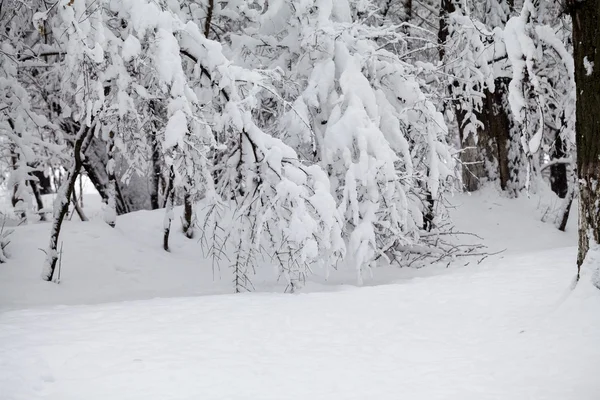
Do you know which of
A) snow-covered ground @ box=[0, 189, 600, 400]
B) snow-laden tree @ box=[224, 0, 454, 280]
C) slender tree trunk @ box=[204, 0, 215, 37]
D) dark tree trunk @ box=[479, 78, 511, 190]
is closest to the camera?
snow-covered ground @ box=[0, 189, 600, 400]

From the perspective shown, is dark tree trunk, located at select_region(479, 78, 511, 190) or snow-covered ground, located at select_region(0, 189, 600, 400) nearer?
snow-covered ground, located at select_region(0, 189, 600, 400)

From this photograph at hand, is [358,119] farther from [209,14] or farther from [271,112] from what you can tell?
[209,14]

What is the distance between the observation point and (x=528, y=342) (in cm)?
452

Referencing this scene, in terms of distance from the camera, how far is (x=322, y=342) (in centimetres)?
481

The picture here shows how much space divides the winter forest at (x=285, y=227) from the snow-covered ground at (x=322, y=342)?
22 millimetres

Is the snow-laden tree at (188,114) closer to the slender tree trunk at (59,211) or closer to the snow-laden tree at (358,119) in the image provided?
the slender tree trunk at (59,211)

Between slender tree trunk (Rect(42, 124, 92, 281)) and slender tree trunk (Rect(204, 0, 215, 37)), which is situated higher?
slender tree trunk (Rect(204, 0, 215, 37))

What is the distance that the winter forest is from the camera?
4219 millimetres

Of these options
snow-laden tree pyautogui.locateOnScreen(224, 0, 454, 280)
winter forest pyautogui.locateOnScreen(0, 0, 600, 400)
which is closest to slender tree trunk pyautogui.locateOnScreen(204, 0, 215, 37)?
winter forest pyautogui.locateOnScreen(0, 0, 600, 400)

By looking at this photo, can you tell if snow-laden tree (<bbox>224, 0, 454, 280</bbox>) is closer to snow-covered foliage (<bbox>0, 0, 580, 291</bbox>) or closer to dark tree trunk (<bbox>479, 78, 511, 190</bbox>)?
snow-covered foliage (<bbox>0, 0, 580, 291</bbox>)

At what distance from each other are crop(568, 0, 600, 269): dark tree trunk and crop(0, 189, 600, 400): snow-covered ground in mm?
534

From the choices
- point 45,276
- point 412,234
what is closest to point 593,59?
point 412,234

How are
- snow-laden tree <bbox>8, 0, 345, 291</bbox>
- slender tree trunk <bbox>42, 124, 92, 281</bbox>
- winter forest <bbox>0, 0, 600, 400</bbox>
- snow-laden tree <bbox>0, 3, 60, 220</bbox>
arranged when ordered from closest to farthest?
winter forest <bbox>0, 0, 600, 400</bbox>, snow-laden tree <bbox>8, 0, 345, 291</bbox>, slender tree trunk <bbox>42, 124, 92, 281</bbox>, snow-laden tree <bbox>0, 3, 60, 220</bbox>

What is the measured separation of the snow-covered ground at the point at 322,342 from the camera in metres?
3.89
